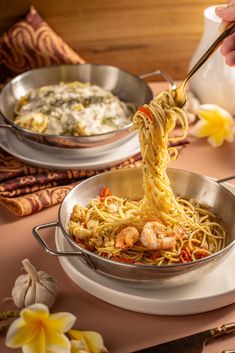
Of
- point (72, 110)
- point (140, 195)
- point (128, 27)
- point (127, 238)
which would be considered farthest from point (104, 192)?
point (128, 27)

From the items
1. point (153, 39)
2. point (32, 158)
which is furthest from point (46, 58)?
point (32, 158)

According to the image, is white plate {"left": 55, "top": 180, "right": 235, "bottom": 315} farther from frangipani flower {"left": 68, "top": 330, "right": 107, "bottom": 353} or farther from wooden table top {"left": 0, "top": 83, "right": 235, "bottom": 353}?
frangipani flower {"left": 68, "top": 330, "right": 107, "bottom": 353}

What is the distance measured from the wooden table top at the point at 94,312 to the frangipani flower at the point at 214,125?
0.60 meters

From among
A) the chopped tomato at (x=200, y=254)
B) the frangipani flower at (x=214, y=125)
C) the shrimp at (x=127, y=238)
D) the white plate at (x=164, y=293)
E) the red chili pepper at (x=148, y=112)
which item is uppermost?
the red chili pepper at (x=148, y=112)

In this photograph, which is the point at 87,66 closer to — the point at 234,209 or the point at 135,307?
the point at 234,209

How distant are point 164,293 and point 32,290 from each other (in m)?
0.28

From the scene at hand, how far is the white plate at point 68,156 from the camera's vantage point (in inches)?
76.4

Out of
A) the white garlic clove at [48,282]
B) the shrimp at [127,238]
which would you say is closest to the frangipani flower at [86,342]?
the white garlic clove at [48,282]

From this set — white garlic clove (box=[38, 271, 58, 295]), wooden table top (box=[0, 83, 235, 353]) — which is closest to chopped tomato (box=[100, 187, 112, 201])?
wooden table top (box=[0, 83, 235, 353])

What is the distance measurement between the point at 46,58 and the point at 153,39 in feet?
1.47

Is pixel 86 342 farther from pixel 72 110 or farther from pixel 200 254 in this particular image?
pixel 72 110

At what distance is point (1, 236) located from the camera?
5.49 ft

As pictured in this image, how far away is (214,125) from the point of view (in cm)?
210

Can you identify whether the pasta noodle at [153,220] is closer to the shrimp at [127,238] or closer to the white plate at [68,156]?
the shrimp at [127,238]
